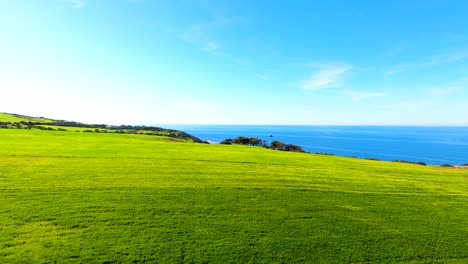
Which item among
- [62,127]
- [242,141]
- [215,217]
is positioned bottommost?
[242,141]

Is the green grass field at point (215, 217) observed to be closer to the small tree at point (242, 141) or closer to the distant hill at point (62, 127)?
the distant hill at point (62, 127)

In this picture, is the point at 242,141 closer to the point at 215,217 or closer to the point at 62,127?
the point at 62,127

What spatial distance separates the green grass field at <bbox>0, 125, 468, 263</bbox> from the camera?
9383 millimetres

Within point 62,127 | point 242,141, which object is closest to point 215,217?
point 242,141

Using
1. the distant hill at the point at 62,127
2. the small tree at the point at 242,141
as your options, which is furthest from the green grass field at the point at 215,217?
the small tree at the point at 242,141

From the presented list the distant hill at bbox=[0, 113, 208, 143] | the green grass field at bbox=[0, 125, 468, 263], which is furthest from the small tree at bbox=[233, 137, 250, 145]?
the green grass field at bbox=[0, 125, 468, 263]

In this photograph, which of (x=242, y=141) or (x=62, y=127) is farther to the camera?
(x=242, y=141)

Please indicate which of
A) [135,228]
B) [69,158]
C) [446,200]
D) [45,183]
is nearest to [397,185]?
[446,200]

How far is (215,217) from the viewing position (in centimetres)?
1201

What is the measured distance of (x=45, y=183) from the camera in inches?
585

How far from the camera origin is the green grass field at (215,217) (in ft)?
30.8

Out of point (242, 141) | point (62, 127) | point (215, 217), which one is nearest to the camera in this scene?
point (215, 217)

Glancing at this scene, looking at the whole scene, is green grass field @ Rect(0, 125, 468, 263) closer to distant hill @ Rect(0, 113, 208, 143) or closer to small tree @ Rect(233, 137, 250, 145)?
distant hill @ Rect(0, 113, 208, 143)

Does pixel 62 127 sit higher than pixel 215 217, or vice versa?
pixel 62 127
